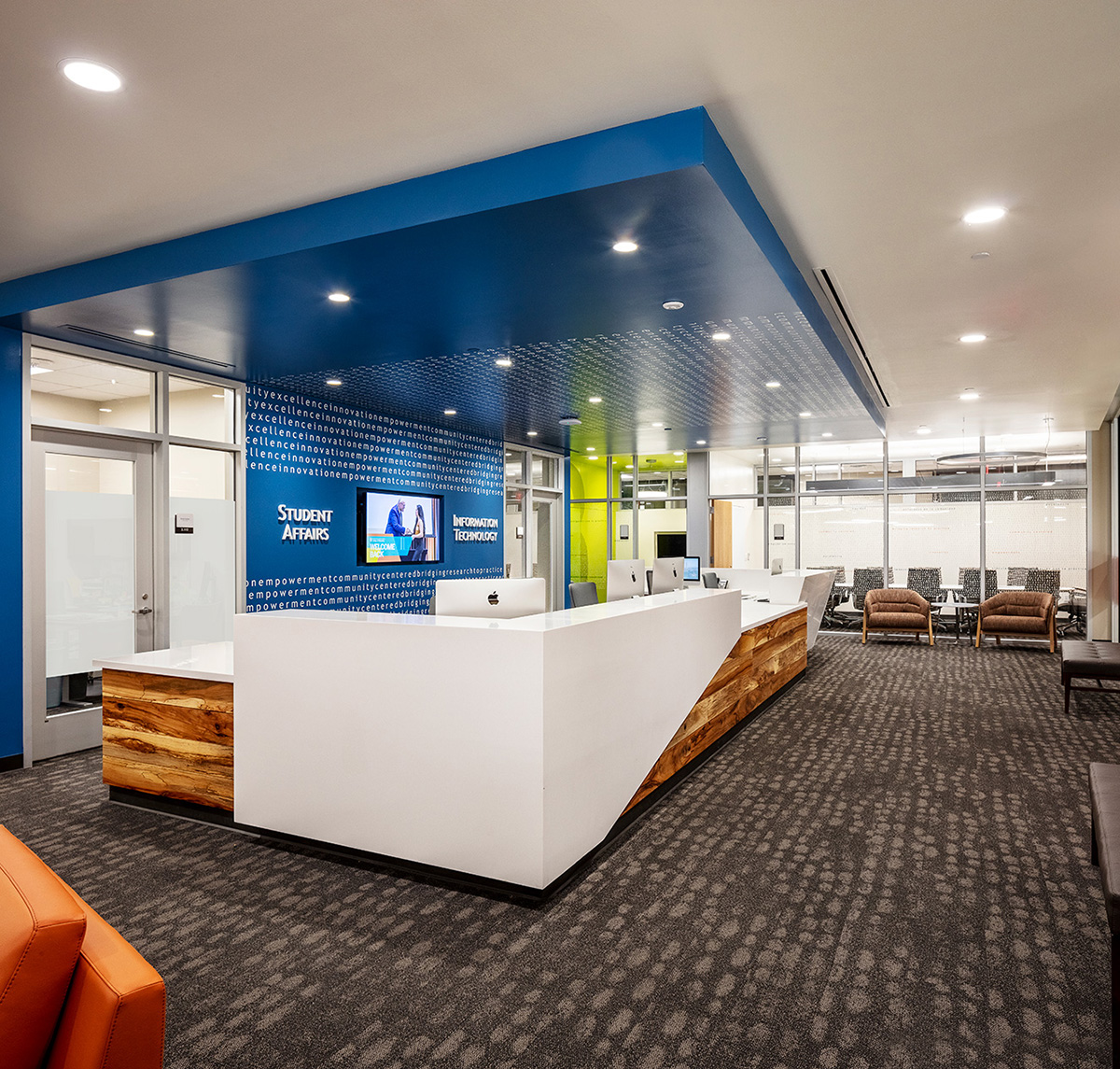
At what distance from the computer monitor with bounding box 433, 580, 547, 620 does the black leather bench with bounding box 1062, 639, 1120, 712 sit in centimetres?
461

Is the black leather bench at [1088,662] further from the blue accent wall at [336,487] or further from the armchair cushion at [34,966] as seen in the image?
the armchair cushion at [34,966]

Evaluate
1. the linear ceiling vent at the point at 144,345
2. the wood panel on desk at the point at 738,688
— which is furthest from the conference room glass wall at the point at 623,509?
the linear ceiling vent at the point at 144,345

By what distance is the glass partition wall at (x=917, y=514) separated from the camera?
11.1 m

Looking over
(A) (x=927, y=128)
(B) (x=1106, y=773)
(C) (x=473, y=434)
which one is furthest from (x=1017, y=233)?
(C) (x=473, y=434)

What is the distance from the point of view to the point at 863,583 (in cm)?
1185

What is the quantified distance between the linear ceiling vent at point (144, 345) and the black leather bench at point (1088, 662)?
7.00m

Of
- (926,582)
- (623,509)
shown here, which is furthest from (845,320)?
(623,509)

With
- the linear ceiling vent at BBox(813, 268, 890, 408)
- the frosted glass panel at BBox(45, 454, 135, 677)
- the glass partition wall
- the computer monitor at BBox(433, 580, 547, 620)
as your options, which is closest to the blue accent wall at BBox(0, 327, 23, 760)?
the frosted glass panel at BBox(45, 454, 135, 677)

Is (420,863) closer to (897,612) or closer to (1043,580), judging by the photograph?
(897,612)

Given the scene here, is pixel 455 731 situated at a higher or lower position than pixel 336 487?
lower

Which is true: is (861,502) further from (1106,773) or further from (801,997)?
(801,997)

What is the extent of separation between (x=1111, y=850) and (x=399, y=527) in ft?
23.6

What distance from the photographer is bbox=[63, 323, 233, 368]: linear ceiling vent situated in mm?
4883

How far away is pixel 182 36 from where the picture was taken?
8.03 ft
